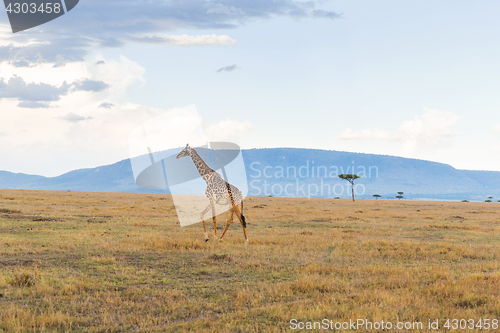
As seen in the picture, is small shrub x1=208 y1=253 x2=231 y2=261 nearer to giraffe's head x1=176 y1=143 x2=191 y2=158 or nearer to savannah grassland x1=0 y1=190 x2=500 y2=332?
savannah grassland x1=0 y1=190 x2=500 y2=332

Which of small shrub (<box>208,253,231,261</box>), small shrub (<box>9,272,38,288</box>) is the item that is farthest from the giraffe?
small shrub (<box>9,272,38,288</box>)

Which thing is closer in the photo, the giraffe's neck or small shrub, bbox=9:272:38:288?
small shrub, bbox=9:272:38:288

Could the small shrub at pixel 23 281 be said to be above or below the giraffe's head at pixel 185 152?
below

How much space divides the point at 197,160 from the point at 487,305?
13.1 meters

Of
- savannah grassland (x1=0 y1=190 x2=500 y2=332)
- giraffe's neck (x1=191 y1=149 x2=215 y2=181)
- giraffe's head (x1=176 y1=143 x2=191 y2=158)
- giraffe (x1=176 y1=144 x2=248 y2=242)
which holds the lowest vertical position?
savannah grassland (x1=0 y1=190 x2=500 y2=332)

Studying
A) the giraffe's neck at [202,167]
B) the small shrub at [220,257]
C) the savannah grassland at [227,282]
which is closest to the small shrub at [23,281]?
the savannah grassland at [227,282]

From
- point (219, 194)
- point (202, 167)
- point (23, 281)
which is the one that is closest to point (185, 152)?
point (202, 167)

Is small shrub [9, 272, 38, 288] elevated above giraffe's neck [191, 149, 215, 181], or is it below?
below

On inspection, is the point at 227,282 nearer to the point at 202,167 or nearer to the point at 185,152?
the point at 202,167

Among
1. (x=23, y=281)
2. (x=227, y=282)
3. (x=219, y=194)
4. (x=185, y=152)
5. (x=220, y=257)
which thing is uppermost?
(x=185, y=152)

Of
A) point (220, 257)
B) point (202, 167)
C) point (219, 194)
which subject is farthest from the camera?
point (202, 167)

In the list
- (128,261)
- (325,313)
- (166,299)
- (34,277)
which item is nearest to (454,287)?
(325,313)

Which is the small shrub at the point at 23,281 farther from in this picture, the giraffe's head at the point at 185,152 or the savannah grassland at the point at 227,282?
the giraffe's head at the point at 185,152

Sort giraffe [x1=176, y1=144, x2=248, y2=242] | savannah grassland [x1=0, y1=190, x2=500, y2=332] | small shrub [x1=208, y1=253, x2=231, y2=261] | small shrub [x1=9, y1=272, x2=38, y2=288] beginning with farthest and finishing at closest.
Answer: giraffe [x1=176, y1=144, x2=248, y2=242]
small shrub [x1=208, y1=253, x2=231, y2=261]
small shrub [x1=9, y1=272, x2=38, y2=288]
savannah grassland [x1=0, y1=190, x2=500, y2=332]
